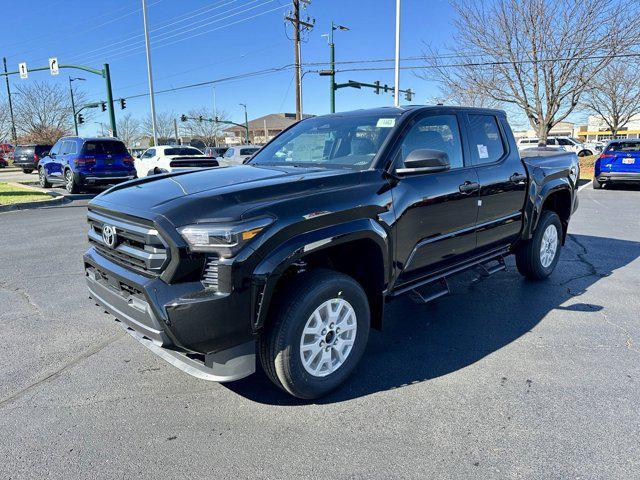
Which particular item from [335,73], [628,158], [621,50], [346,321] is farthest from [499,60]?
[346,321]

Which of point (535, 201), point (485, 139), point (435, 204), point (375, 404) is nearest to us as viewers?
point (375, 404)

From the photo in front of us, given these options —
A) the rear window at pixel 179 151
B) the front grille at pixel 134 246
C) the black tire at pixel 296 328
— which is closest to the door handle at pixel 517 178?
the black tire at pixel 296 328

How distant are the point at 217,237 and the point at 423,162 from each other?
62.7 inches

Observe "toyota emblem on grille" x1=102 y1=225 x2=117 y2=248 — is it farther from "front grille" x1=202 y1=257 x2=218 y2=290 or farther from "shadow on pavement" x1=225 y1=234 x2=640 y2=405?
"shadow on pavement" x1=225 y1=234 x2=640 y2=405

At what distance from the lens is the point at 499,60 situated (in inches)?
762

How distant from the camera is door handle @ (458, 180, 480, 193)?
390 cm

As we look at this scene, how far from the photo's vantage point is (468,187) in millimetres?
3969

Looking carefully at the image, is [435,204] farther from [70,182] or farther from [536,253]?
[70,182]

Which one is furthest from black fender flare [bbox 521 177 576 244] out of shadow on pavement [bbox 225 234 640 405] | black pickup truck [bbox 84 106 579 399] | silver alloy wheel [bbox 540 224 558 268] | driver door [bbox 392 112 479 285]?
driver door [bbox 392 112 479 285]

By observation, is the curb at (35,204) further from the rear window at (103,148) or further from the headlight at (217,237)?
the headlight at (217,237)

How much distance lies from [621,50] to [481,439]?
65.5 feet

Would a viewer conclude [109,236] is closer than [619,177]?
Yes

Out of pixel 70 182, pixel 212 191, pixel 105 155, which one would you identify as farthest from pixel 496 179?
pixel 70 182

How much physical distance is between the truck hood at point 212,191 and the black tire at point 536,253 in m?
2.98
